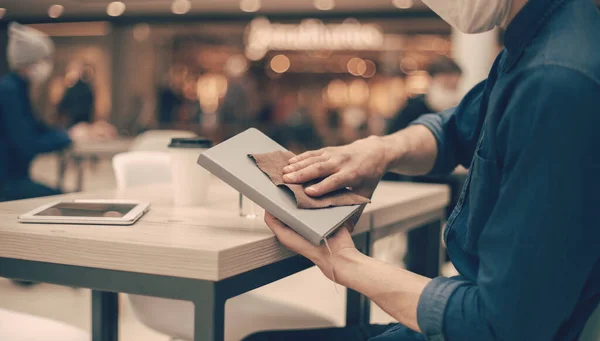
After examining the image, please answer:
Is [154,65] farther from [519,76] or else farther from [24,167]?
[519,76]

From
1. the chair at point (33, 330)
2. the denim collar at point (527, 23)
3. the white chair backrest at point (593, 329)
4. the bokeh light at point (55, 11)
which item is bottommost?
the chair at point (33, 330)

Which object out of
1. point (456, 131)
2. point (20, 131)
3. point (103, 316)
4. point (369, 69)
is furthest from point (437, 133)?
point (369, 69)

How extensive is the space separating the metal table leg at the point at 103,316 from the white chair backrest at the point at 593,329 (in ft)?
3.09

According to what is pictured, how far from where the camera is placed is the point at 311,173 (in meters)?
1.07

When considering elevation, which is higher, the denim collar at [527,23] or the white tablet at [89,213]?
the denim collar at [527,23]

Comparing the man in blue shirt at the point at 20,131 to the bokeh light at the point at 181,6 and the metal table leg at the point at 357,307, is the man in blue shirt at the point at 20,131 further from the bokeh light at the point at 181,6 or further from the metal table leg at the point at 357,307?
the bokeh light at the point at 181,6

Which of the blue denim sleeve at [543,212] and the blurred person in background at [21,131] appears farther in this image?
the blurred person in background at [21,131]

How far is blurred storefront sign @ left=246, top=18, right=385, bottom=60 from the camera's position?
532 inches

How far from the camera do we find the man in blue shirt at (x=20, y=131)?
Result: 3.48m

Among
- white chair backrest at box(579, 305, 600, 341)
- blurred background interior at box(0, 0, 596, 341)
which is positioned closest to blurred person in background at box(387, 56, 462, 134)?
white chair backrest at box(579, 305, 600, 341)

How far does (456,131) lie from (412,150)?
132 millimetres

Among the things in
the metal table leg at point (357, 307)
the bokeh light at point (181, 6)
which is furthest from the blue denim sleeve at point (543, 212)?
the bokeh light at point (181, 6)

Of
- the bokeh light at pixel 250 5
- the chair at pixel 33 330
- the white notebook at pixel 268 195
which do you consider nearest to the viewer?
the white notebook at pixel 268 195

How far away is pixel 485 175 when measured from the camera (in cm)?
89
